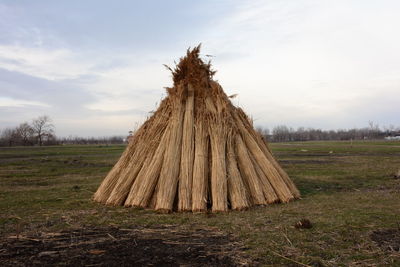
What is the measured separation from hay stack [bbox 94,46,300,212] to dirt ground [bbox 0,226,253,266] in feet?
4.90

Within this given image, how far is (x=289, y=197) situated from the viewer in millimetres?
8172

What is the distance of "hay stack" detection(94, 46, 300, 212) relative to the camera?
7336mm

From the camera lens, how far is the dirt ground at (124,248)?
4488mm

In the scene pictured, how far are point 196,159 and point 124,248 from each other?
308 centimetres

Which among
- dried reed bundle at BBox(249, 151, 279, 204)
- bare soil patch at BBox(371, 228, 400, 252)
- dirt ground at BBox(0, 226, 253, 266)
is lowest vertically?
bare soil patch at BBox(371, 228, 400, 252)

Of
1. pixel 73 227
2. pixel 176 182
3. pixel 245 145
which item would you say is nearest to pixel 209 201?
pixel 176 182

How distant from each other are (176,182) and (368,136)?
5225 inches

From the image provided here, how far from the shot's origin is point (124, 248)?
503cm

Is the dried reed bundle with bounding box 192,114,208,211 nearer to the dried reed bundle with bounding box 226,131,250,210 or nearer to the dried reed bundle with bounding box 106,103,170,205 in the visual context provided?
the dried reed bundle with bounding box 226,131,250,210

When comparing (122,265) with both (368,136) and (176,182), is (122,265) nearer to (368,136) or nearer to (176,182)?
(176,182)

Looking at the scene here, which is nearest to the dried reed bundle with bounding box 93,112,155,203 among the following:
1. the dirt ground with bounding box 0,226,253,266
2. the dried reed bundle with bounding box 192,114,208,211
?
the dried reed bundle with bounding box 192,114,208,211

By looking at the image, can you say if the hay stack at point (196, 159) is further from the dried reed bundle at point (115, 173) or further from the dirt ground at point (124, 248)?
the dirt ground at point (124, 248)

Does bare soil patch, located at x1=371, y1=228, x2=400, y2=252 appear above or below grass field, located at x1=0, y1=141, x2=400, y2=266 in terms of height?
below

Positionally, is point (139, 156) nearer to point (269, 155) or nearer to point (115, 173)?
point (115, 173)
